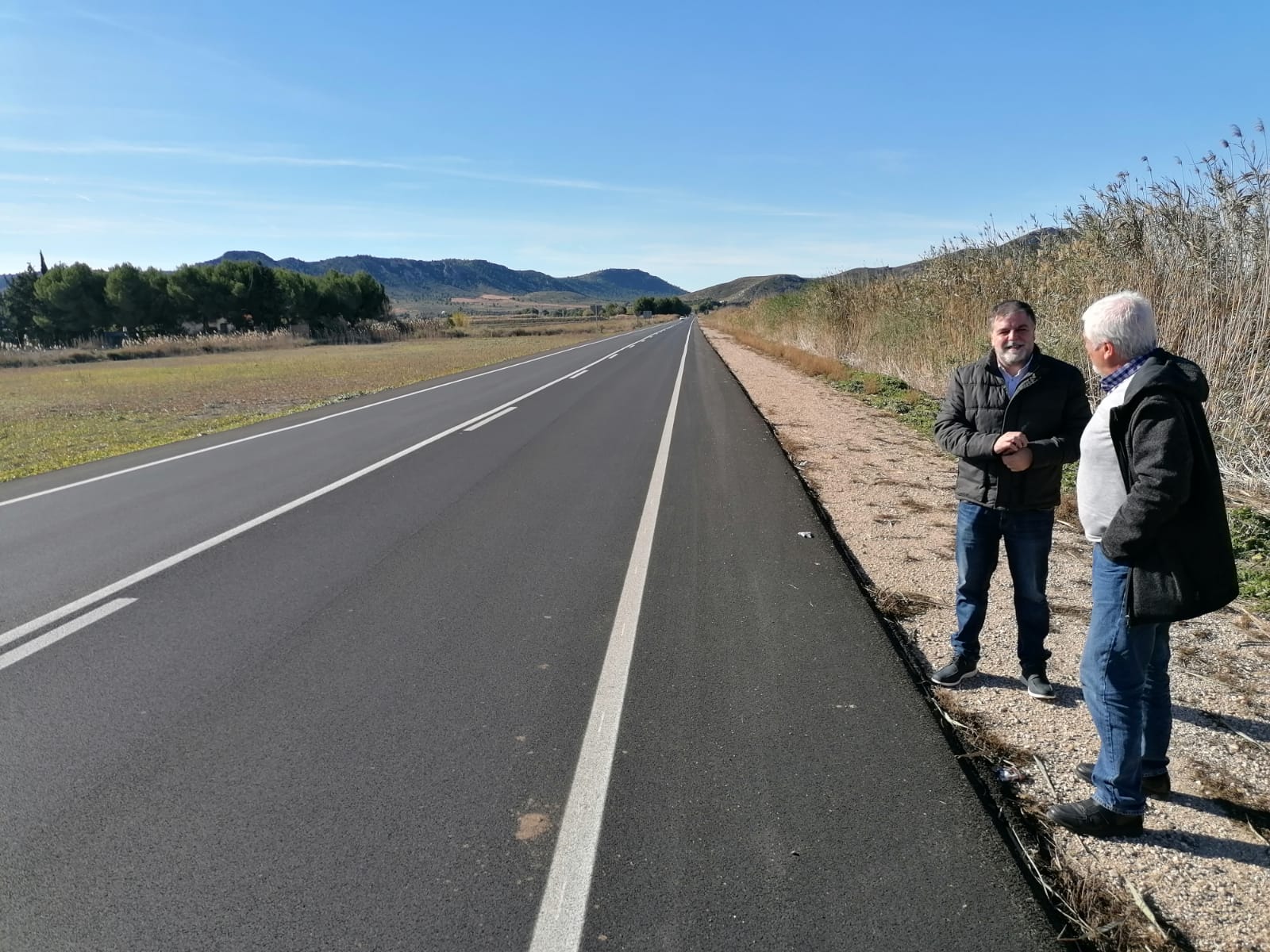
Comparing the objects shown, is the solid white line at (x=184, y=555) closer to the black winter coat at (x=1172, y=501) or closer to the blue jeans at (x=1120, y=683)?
the blue jeans at (x=1120, y=683)

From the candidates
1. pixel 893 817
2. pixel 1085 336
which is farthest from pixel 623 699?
pixel 1085 336

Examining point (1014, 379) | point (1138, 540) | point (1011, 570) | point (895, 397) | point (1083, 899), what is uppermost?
point (1014, 379)

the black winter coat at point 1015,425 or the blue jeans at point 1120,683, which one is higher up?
the black winter coat at point 1015,425

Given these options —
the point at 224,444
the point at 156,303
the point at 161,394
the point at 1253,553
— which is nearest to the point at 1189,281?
the point at 1253,553

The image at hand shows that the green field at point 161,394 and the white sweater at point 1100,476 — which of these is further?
the green field at point 161,394

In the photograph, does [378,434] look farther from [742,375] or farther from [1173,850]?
[742,375]

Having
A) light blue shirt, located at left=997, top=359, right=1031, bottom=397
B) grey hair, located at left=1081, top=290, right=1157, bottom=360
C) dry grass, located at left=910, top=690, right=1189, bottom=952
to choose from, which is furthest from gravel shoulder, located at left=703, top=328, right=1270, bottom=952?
grey hair, located at left=1081, top=290, right=1157, bottom=360

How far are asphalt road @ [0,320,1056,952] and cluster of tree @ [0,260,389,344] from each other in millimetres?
72909

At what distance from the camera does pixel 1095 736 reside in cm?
368

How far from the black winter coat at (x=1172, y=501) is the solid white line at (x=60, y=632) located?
5458 mm

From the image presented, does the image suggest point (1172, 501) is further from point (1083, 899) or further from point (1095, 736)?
point (1095, 736)

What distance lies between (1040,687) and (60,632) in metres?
5.53

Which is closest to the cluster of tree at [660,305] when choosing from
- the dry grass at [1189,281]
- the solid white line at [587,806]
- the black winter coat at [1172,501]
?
the dry grass at [1189,281]

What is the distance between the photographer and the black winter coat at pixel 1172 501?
269 centimetres
